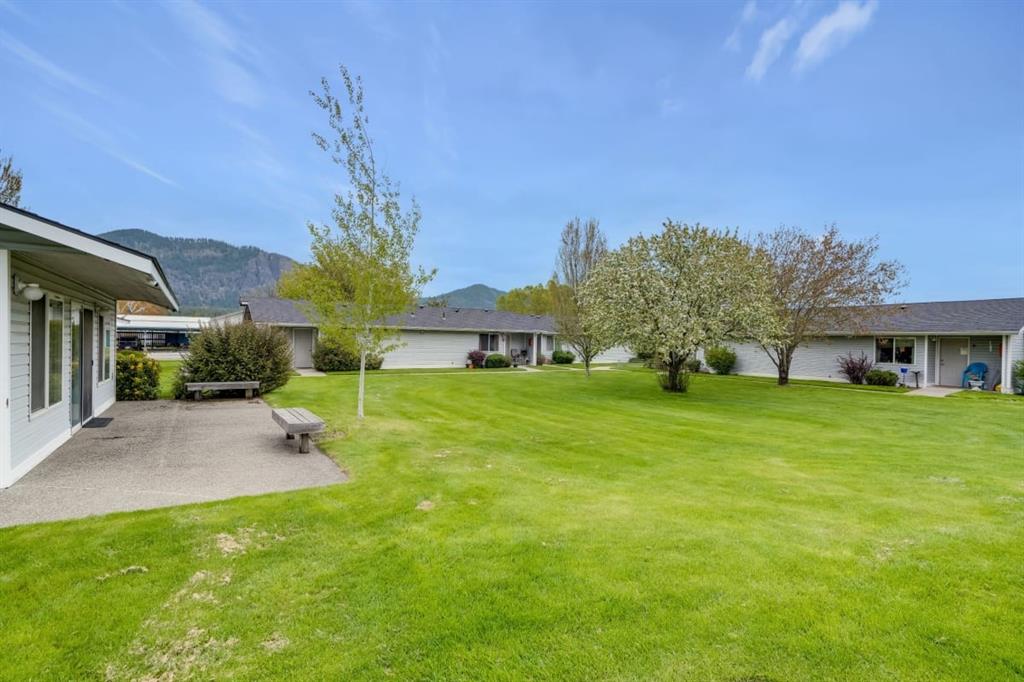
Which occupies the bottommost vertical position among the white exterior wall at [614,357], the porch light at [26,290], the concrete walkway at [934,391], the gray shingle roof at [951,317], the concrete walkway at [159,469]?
the concrete walkway at [934,391]

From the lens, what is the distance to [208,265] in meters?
136

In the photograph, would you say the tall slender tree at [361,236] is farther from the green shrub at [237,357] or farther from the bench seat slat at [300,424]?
the green shrub at [237,357]

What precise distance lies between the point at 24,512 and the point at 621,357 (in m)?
36.5

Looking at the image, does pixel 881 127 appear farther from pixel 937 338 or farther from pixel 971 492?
pixel 971 492

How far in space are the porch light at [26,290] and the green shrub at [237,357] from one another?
25.8 ft

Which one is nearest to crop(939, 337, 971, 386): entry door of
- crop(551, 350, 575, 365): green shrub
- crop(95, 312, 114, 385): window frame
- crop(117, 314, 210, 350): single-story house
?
crop(551, 350, 575, 365): green shrub

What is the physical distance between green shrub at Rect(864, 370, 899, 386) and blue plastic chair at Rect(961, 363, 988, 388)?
7.94 ft

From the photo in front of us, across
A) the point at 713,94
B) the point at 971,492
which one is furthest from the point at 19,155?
the point at 971,492

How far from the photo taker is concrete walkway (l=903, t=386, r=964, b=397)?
58.4 feet

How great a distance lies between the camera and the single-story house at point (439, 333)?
2464 cm

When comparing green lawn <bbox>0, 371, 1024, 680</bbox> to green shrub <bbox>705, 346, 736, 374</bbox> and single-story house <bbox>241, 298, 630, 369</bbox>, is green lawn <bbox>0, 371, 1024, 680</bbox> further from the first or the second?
green shrub <bbox>705, 346, 736, 374</bbox>

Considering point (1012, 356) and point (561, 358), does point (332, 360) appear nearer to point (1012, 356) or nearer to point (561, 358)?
point (561, 358)

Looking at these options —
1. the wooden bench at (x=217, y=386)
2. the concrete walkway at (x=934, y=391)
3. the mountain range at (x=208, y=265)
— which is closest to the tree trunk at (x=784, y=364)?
the concrete walkway at (x=934, y=391)

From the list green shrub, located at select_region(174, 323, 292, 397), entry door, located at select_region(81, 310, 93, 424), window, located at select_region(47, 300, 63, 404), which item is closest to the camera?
Result: window, located at select_region(47, 300, 63, 404)
